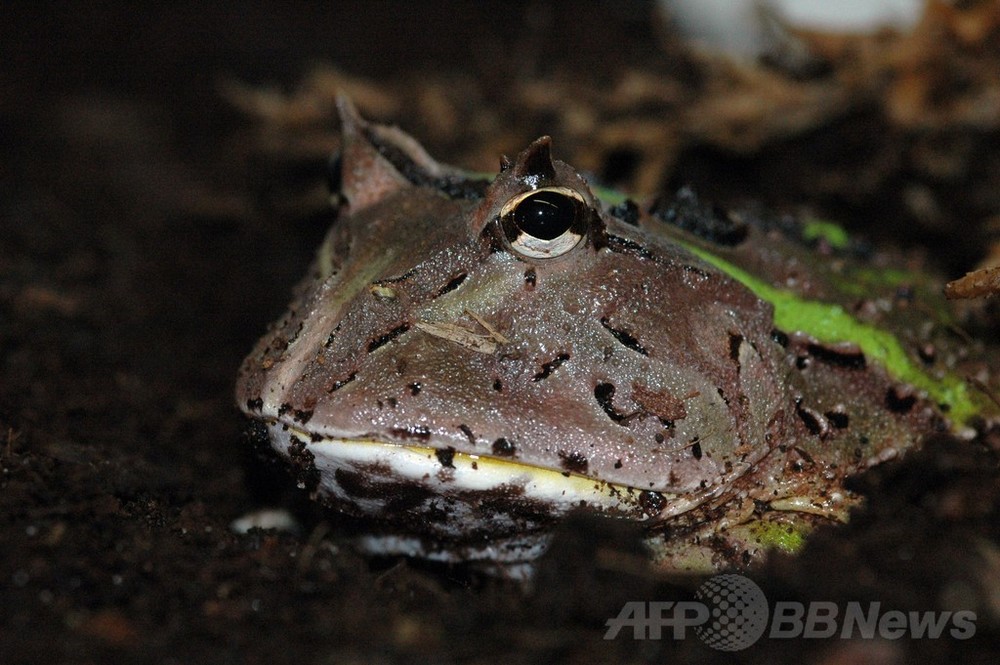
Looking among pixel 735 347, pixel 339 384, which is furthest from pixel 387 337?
pixel 735 347

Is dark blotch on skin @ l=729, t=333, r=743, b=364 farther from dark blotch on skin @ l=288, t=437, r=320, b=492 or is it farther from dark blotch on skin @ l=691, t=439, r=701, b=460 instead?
dark blotch on skin @ l=288, t=437, r=320, b=492

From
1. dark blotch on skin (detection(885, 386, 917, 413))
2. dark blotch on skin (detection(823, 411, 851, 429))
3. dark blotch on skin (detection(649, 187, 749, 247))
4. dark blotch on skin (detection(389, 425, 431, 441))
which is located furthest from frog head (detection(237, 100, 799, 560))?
dark blotch on skin (detection(885, 386, 917, 413))

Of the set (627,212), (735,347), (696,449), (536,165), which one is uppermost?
(627,212)

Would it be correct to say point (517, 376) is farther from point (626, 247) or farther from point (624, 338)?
point (626, 247)

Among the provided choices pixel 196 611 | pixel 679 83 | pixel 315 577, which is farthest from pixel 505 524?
pixel 679 83

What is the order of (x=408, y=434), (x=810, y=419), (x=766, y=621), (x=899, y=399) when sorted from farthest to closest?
(x=899, y=399), (x=810, y=419), (x=408, y=434), (x=766, y=621)

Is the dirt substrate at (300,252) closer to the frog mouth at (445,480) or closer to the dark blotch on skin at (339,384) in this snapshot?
the frog mouth at (445,480)
